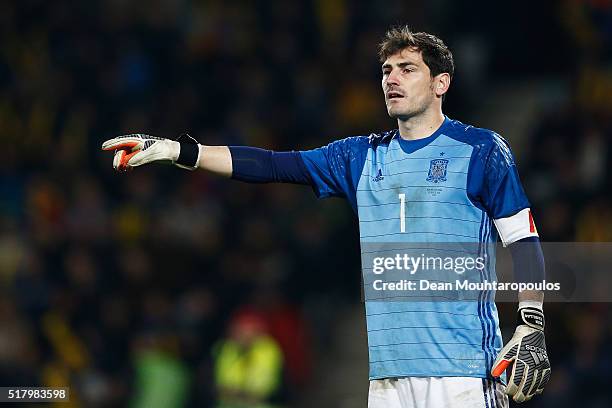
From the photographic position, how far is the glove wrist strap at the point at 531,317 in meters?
5.74

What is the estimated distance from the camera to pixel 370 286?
6.10 m

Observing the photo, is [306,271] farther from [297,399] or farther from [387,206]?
[387,206]

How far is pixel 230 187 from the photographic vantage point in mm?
14102

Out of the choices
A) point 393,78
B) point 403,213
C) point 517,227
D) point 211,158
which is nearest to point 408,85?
point 393,78

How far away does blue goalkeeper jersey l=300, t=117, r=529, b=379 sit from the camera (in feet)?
19.2

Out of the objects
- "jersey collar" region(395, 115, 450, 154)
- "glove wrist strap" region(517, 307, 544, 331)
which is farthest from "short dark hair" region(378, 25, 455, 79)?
"glove wrist strap" region(517, 307, 544, 331)

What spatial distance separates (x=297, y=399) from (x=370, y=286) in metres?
6.54

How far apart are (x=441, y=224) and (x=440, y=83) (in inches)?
29.0

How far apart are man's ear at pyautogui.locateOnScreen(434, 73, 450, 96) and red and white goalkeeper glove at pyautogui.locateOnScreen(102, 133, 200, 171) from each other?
122cm

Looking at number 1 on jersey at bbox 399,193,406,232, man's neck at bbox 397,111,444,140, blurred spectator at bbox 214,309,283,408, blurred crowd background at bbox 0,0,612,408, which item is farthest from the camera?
blurred crowd background at bbox 0,0,612,408
